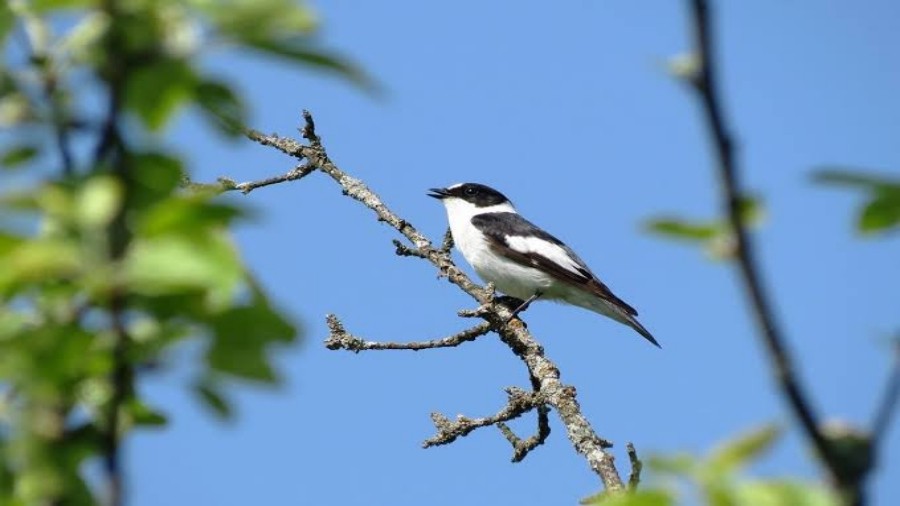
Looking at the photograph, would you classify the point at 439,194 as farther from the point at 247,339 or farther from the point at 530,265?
the point at 247,339

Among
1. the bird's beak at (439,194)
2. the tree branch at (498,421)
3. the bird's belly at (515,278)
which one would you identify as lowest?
the tree branch at (498,421)

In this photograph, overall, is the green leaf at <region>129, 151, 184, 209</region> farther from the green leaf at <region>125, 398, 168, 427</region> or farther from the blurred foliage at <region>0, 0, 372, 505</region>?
the green leaf at <region>125, 398, 168, 427</region>

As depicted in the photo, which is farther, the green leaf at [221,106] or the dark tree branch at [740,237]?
the green leaf at [221,106]

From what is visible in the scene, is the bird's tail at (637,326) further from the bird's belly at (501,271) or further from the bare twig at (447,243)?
the bare twig at (447,243)

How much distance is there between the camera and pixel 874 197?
1388mm

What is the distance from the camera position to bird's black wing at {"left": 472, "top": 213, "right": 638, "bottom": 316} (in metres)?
10.3

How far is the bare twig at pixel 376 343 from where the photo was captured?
20.3 feet

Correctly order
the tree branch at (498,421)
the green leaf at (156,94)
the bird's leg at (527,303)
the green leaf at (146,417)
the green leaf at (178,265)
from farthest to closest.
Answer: the bird's leg at (527,303) < the tree branch at (498,421) < the green leaf at (146,417) < the green leaf at (156,94) < the green leaf at (178,265)

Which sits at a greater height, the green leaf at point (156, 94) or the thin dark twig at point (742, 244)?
the green leaf at point (156, 94)

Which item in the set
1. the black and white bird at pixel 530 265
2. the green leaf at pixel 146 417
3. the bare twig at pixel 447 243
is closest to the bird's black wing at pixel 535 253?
the black and white bird at pixel 530 265

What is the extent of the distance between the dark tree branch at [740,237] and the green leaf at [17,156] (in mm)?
916

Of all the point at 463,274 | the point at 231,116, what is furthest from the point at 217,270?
the point at 463,274

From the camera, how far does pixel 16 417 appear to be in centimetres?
150

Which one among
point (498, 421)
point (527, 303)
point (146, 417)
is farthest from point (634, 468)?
point (527, 303)
